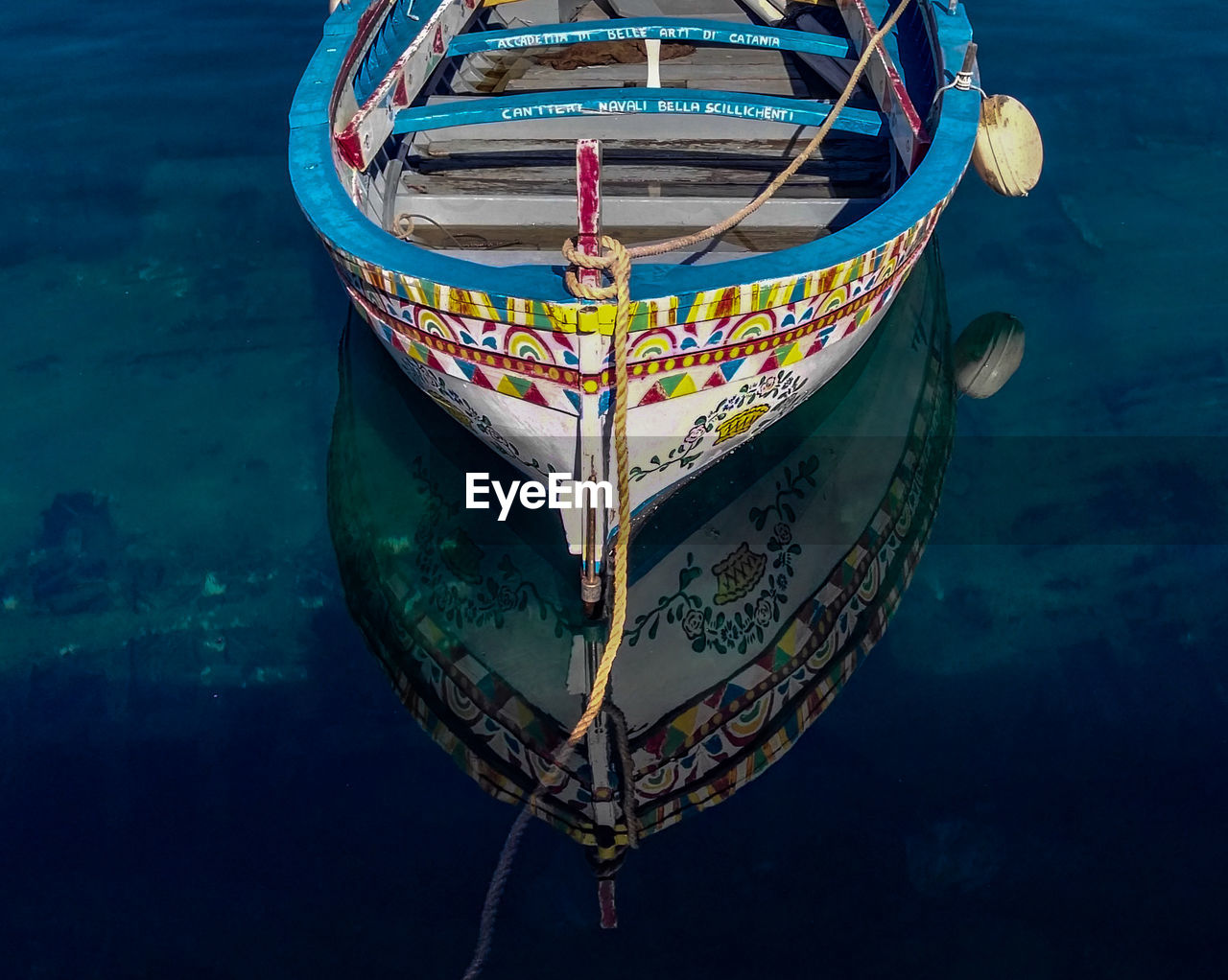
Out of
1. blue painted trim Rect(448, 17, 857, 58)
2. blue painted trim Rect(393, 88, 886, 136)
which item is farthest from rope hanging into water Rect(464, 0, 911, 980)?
blue painted trim Rect(448, 17, 857, 58)

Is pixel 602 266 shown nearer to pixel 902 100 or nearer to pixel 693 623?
pixel 693 623

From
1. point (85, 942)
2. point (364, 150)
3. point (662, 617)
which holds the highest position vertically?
point (364, 150)

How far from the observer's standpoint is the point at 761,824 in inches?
189

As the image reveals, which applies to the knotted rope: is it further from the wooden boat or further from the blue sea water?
the blue sea water

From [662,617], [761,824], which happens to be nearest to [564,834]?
[761,824]

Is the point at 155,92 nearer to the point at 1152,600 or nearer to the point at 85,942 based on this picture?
the point at 85,942

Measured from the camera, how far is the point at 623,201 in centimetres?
615

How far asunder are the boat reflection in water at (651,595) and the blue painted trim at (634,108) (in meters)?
1.60

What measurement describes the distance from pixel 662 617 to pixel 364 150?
108 inches

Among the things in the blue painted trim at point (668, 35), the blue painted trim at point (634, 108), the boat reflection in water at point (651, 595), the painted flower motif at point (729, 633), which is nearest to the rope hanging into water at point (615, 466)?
the boat reflection in water at point (651, 595)

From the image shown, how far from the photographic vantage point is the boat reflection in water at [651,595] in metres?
5.02

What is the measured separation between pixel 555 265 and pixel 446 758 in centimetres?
228

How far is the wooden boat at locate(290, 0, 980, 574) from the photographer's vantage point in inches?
175

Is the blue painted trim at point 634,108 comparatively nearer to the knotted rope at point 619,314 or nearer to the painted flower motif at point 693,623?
the knotted rope at point 619,314
